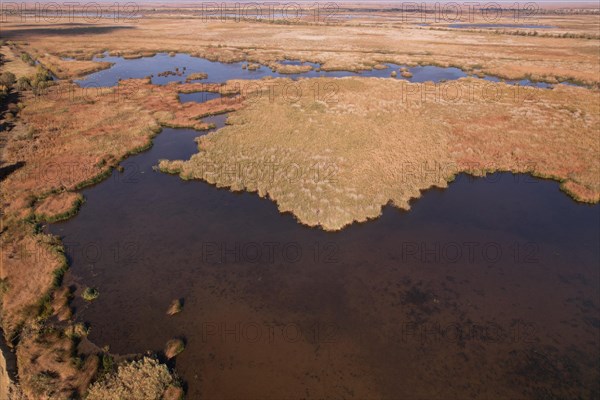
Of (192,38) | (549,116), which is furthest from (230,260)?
(192,38)

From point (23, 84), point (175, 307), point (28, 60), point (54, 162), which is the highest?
point (28, 60)

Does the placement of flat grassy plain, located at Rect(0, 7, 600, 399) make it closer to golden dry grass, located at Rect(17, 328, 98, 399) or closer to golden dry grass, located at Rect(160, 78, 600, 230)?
golden dry grass, located at Rect(17, 328, 98, 399)

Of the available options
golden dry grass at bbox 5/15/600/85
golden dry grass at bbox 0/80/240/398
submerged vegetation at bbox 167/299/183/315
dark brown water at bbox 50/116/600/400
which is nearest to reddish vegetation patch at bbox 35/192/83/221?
golden dry grass at bbox 0/80/240/398

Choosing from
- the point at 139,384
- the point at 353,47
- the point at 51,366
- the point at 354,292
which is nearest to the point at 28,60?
the point at 353,47

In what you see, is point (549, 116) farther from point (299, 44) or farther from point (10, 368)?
point (299, 44)

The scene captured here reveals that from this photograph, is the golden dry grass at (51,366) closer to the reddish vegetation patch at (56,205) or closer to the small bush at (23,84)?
the reddish vegetation patch at (56,205)

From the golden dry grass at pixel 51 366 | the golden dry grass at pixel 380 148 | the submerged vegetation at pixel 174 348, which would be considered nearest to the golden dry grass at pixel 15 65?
the golden dry grass at pixel 380 148

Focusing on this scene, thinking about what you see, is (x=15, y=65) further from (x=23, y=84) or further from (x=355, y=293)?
(x=355, y=293)
